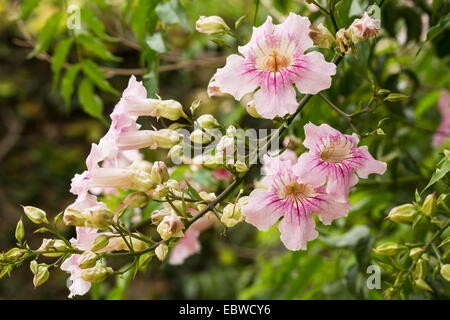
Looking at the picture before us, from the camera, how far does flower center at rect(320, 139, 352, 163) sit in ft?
2.75

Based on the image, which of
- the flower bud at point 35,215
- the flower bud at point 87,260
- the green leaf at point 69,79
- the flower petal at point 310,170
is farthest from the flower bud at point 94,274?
the green leaf at point 69,79

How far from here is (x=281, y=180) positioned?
858 mm

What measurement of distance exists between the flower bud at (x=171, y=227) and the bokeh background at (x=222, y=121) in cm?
42

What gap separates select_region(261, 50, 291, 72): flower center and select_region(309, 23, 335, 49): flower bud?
0.05m

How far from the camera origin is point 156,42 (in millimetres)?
1208

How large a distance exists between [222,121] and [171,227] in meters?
2.38

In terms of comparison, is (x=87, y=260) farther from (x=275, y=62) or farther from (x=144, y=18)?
(x=144, y=18)

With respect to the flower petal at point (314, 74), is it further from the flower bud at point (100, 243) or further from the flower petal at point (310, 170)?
the flower bud at point (100, 243)

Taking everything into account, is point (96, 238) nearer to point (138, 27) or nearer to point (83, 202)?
point (83, 202)

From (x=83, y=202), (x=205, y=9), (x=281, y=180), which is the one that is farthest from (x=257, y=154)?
(x=205, y=9)

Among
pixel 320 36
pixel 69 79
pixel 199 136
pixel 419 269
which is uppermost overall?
pixel 69 79

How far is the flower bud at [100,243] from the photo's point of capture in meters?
0.83

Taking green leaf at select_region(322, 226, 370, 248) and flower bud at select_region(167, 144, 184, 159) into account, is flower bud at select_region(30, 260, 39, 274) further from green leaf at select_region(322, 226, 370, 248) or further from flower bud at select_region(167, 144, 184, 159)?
green leaf at select_region(322, 226, 370, 248)

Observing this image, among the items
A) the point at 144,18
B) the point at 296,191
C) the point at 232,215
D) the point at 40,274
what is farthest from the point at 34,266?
the point at 144,18
